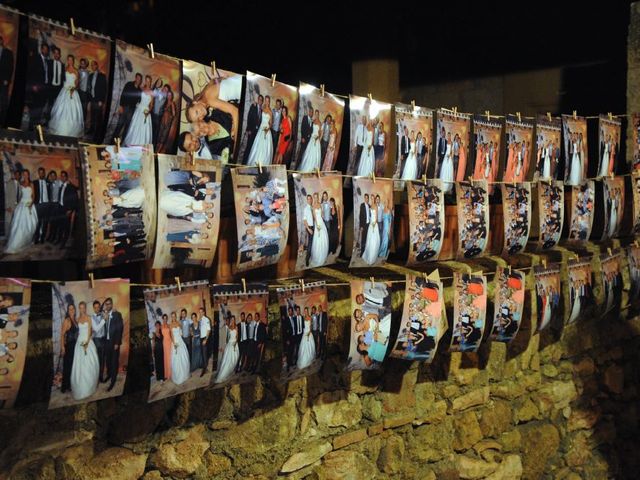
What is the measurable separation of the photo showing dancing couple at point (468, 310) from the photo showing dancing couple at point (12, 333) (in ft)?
5.93

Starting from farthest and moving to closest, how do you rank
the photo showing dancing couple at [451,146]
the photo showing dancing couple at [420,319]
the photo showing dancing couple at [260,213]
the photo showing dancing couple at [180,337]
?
the photo showing dancing couple at [451,146], the photo showing dancing couple at [420,319], the photo showing dancing couple at [260,213], the photo showing dancing couple at [180,337]

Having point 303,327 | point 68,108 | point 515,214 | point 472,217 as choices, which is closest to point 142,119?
point 68,108

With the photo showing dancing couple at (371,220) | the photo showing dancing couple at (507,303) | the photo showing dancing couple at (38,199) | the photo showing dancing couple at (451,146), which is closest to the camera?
the photo showing dancing couple at (38,199)

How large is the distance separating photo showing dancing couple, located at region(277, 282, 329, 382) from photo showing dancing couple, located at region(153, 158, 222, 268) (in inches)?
16.3

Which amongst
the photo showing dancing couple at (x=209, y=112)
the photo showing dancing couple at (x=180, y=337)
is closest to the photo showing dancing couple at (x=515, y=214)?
the photo showing dancing couple at (x=209, y=112)

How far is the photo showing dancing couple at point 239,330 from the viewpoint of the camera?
7.48 feet

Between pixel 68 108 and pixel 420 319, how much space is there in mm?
1654

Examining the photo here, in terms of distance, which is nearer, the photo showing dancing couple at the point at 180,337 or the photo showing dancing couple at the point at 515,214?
the photo showing dancing couple at the point at 180,337

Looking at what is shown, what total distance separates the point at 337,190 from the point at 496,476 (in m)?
1.93

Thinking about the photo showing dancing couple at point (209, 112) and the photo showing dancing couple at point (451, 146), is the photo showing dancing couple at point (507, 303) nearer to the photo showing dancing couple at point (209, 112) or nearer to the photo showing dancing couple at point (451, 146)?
the photo showing dancing couple at point (451, 146)

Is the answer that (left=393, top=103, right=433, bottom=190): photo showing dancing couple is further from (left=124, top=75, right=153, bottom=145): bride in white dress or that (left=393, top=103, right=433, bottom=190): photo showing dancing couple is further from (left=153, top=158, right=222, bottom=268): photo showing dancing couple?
(left=124, top=75, right=153, bottom=145): bride in white dress

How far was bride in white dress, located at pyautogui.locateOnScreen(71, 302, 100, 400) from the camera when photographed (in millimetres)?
1932

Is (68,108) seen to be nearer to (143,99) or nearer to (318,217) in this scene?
(143,99)

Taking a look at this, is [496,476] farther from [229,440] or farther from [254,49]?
[254,49]
